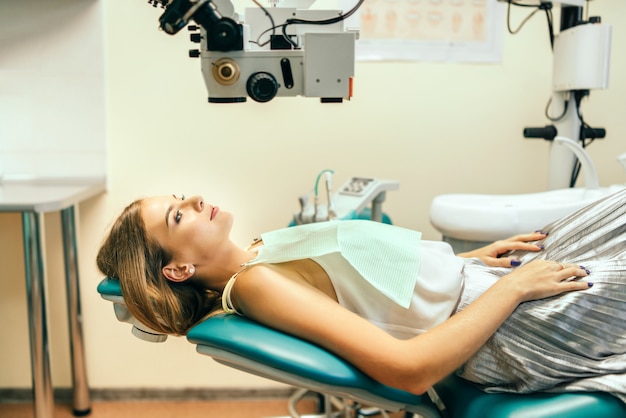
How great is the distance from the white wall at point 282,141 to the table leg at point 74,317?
0.12 metres

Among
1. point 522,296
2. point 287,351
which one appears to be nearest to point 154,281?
point 287,351

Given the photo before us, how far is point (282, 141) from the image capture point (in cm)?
230

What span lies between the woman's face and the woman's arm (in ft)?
0.68

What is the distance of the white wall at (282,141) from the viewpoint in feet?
7.38

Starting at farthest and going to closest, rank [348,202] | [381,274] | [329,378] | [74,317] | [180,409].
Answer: [180,409]
[74,317]
[348,202]
[381,274]
[329,378]

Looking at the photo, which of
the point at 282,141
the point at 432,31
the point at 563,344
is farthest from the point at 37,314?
the point at 432,31

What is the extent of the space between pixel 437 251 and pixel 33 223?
1.31 m

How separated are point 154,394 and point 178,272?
4.52 feet

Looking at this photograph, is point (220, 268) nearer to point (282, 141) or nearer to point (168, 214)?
point (168, 214)

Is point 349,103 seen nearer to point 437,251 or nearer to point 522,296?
point 437,251

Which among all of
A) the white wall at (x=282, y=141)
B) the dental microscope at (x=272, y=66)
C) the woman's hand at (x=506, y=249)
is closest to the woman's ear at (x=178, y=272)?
the dental microscope at (x=272, y=66)

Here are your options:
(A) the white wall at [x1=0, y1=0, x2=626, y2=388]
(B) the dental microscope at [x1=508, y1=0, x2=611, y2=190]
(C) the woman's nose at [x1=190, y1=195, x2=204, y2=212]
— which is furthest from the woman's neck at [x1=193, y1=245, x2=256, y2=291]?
(B) the dental microscope at [x1=508, y1=0, x2=611, y2=190]

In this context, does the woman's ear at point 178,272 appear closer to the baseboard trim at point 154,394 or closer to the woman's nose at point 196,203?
the woman's nose at point 196,203

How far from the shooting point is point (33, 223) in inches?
73.7
